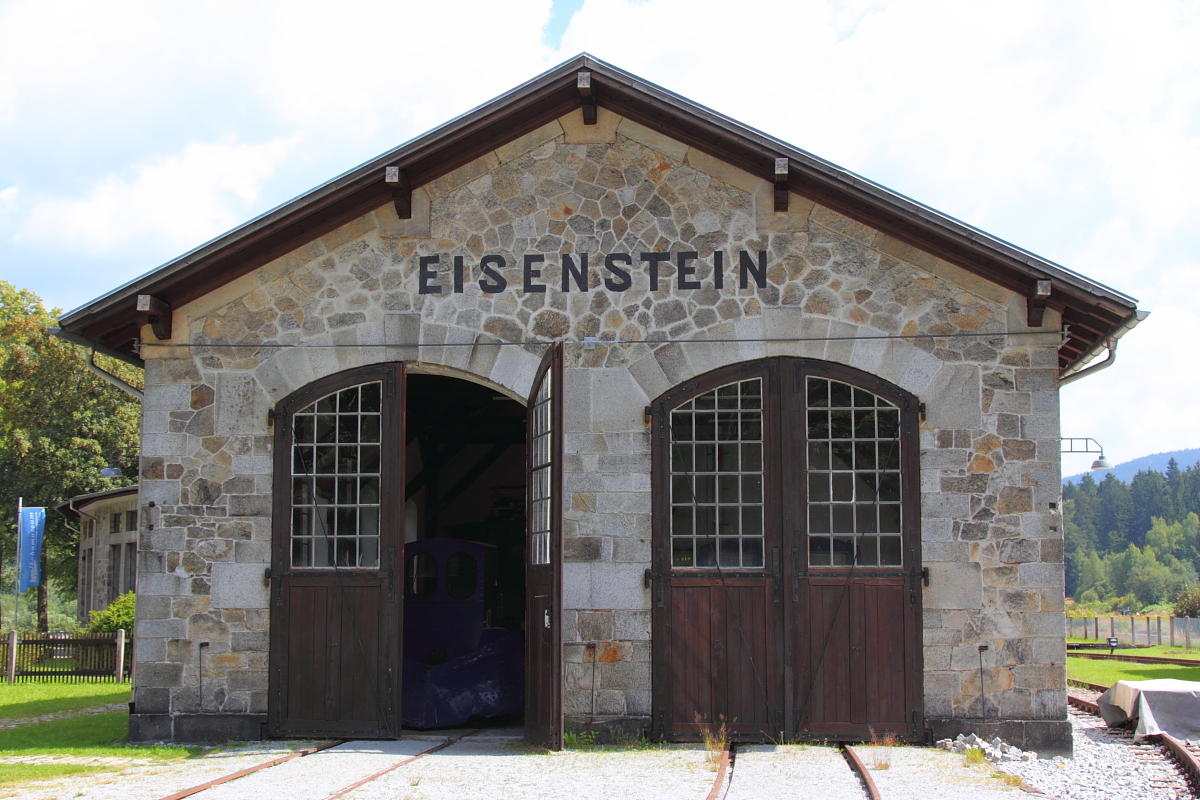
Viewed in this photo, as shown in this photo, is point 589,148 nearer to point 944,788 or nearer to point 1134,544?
point 944,788

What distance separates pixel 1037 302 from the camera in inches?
385

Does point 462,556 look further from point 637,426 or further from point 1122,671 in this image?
point 1122,671

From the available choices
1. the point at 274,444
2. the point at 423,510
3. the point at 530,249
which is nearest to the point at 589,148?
the point at 530,249

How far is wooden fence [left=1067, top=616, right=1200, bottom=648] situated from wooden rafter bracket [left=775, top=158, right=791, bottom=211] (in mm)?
30272

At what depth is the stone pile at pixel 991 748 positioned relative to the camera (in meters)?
9.04

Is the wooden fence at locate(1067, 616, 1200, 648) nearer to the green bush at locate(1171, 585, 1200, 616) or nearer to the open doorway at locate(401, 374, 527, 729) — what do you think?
the green bush at locate(1171, 585, 1200, 616)

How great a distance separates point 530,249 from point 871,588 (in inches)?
169

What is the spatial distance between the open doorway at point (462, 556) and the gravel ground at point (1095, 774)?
4955mm

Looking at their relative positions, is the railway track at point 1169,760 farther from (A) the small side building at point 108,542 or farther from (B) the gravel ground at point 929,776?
(A) the small side building at point 108,542

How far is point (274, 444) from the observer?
10.3 m

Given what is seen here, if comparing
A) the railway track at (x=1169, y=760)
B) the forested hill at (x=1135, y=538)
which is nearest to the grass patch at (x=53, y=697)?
the railway track at (x=1169, y=760)

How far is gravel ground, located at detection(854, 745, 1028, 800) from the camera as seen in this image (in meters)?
7.61

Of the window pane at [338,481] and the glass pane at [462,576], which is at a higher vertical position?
the window pane at [338,481]

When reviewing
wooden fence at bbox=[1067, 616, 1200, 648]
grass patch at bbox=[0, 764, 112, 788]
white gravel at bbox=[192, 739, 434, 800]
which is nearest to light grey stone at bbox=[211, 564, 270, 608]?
white gravel at bbox=[192, 739, 434, 800]
